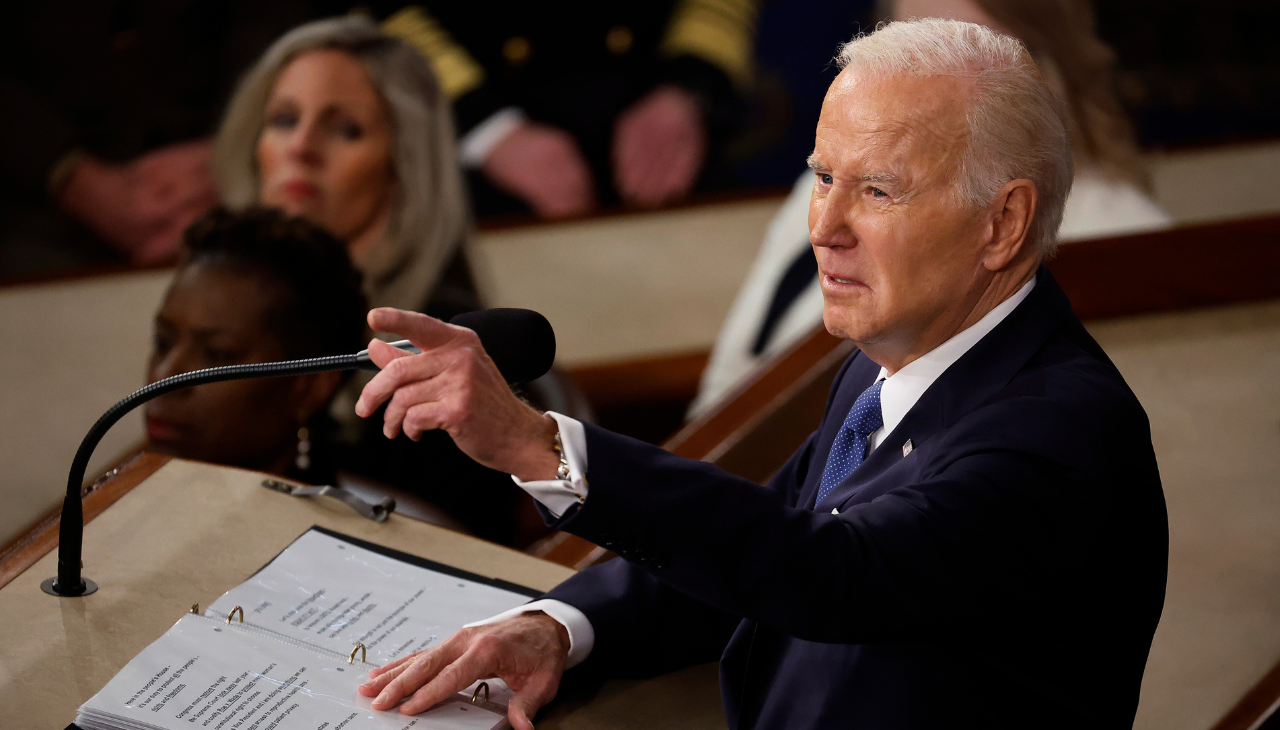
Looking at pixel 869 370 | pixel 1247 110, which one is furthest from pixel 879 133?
pixel 1247 110

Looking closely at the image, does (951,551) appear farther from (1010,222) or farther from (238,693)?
(238,693)

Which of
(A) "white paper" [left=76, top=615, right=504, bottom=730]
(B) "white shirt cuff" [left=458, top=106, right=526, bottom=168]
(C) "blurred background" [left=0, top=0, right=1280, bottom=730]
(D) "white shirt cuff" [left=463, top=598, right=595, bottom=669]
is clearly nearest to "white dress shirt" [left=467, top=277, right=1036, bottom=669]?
(D) "white shirt cuff" [left=463, top=598, right=595, bottom=669]

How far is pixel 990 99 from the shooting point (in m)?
1.09

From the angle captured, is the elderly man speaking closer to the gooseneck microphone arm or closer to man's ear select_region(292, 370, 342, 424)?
the gooseneck microphone arm

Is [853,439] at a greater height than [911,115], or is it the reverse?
[911,115]

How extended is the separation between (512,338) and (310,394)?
4.48 feet

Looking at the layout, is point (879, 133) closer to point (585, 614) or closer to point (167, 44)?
point (585, 614)

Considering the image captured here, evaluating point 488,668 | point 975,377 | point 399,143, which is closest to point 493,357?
point 488,668

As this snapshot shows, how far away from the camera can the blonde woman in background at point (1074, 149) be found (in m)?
2.65

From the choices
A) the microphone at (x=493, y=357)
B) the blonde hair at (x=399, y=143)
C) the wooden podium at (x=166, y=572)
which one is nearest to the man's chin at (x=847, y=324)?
the microphone at (x=493, y=357)

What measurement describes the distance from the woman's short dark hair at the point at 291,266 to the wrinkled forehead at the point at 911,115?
1.34 meters

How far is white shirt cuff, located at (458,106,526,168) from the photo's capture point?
432 centimetres

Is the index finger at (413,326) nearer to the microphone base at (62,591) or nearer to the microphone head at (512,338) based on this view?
the microphone head at (512,338)

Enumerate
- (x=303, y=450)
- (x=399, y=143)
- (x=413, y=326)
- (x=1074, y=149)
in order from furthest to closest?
(x=399, y=143), (x=1074, y=149), (x=303, y=450), (x=413, y=326)
